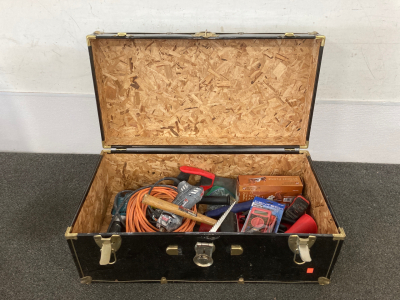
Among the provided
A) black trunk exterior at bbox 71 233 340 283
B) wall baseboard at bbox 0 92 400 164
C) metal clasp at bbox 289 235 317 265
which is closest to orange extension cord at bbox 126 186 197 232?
black trunk exterior at bbox 71 233 340 283

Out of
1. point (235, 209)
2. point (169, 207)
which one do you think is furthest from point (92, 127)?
point (235, 209)

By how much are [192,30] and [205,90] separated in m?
0.37

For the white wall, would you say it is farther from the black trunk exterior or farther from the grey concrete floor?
the black trunk exterior

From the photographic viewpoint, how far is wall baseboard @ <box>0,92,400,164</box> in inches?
70.9

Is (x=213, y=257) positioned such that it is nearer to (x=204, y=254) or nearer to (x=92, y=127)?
(x=204, y=254)

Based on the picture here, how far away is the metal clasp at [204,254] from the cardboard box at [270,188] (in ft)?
1.45

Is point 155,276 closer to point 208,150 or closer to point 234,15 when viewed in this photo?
point 208,150

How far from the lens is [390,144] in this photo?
1.93 metres

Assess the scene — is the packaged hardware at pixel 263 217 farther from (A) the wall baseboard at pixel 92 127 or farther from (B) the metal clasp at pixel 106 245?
(A) the wall baseboard at pixel 92 127

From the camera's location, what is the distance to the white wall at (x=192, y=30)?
1.48 meters

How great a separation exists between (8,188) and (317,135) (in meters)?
1.98

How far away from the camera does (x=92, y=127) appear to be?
1937 mm

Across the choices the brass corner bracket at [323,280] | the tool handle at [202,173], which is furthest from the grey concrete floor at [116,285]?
the tool handle at [202,173]

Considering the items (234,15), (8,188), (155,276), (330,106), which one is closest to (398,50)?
(330,106)
